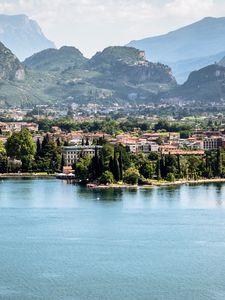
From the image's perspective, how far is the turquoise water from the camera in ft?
64.6

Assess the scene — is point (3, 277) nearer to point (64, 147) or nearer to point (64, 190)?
point (64, 190)

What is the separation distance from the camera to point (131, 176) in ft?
128

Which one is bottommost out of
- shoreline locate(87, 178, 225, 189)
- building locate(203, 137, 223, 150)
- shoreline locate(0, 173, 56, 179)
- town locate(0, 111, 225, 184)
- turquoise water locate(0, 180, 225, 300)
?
turquoise water locate(0, 180, 225, 300)

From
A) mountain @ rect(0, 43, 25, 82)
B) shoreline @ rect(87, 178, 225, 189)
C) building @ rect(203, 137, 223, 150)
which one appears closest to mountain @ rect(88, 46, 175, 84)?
mountain @ rect(0, 43, 25, 82)

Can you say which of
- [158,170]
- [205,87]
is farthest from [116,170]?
[205,87]

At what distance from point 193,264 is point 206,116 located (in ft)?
259

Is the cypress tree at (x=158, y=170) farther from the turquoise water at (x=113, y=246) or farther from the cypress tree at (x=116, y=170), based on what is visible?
the turquoise water at (x=113, y=246)

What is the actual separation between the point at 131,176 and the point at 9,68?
8488 centimetres

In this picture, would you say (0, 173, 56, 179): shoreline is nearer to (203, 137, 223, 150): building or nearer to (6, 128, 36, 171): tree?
(6, 128, 36, 171): tree

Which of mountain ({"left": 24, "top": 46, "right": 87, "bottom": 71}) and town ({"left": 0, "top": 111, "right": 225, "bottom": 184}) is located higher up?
mountain ({"left": 24, "top": 46, "right": 87, "bottom": 71})

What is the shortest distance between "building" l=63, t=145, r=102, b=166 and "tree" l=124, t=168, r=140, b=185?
849cm

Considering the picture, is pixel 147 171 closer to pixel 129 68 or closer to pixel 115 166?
pixel 115 166

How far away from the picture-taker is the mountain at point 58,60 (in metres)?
143

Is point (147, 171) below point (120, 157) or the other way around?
below
